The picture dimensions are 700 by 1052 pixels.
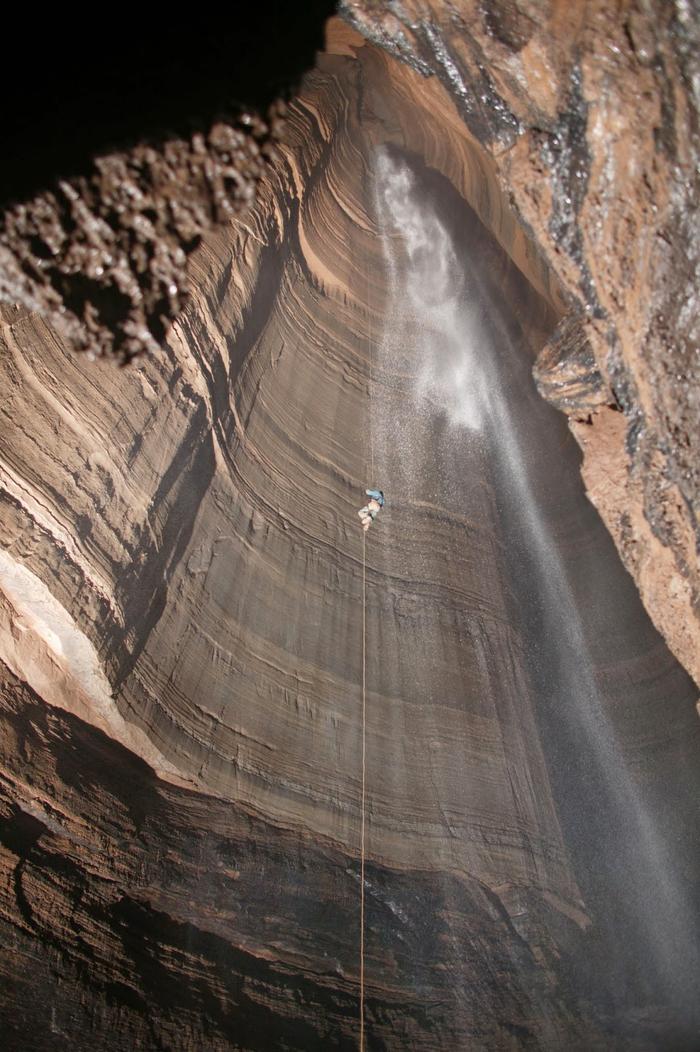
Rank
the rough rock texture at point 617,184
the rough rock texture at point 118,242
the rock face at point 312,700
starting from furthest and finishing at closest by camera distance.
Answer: the rough rock texture at point 118,242
the rock face at point 312,700
the rough rock texture at point 617,184

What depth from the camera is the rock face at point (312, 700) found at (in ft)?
11.4

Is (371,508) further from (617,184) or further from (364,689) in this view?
(617,184)

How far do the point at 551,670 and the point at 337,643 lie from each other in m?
1.71

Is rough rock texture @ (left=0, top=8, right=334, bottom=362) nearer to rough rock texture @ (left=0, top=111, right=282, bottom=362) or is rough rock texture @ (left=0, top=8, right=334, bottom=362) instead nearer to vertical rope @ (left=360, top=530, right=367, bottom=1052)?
rough rock texture @ (left=0, top=111, right=282, bottom=362)

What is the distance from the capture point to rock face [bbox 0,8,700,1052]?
3.47 m

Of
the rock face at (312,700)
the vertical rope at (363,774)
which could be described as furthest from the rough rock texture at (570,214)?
the vertical rope at (363,774)

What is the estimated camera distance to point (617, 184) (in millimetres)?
3236

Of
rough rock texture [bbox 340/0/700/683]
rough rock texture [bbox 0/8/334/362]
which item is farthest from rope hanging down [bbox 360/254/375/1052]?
rough rock texture [bbox 0/8/334/362]

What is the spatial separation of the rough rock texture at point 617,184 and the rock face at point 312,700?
277mm

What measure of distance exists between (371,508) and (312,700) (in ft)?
4.79

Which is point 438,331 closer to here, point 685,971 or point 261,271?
point 261,271

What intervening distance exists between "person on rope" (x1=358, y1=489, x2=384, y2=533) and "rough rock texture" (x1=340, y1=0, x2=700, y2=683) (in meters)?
1.58

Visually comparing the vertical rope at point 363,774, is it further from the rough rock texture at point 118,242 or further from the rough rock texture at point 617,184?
the rough rock texture at point 118,242

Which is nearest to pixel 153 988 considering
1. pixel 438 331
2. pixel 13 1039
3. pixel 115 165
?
pixel 13 1039
